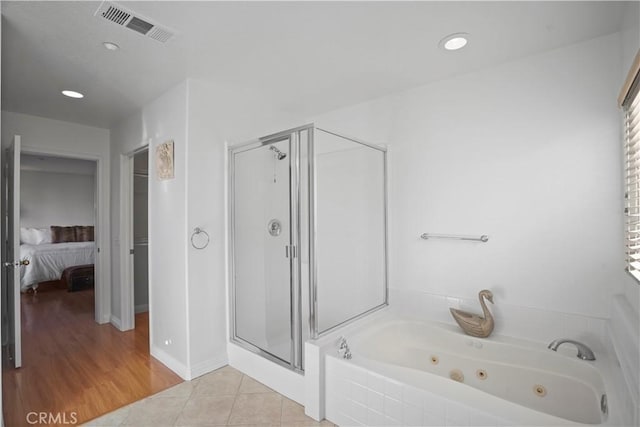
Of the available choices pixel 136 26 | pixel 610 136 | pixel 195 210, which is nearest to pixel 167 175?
pixel 195 210

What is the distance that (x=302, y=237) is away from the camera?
2.24m

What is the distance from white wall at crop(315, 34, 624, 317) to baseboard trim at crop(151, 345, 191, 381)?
1903 mm

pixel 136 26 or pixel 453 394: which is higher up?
pixel 136 26

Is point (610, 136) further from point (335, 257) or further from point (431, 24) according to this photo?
point (335, 257)

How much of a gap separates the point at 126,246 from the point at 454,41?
12.2 feet

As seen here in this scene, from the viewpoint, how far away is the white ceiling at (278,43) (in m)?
1.68

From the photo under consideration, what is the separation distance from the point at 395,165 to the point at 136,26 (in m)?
2.11

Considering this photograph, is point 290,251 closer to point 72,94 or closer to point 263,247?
point 263,247

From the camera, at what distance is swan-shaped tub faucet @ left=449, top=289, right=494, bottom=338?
2184 mm

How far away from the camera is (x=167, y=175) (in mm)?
2658

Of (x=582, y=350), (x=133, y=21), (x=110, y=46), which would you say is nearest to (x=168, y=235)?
(x=110, y=46)

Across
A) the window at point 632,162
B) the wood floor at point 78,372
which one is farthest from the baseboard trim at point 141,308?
the window at point 632,162

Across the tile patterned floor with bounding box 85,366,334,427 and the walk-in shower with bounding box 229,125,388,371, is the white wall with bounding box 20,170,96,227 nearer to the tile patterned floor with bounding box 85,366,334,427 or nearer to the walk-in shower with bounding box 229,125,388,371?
the walk-in shower with bounding box 229,125,388,371

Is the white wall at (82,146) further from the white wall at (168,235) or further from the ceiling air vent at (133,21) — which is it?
the ceiling air vent at (133,21)
